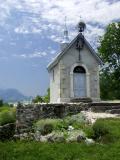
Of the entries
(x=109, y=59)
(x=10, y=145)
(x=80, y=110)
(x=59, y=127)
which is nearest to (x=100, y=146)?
(x=10, y=145)

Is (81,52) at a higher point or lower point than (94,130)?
higher

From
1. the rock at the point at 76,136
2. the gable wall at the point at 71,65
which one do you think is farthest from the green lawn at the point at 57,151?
the gable wall at the point at 71,65

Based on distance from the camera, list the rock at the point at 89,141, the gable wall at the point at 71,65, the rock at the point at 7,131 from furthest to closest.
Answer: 1. the gable wall at the point at 71,65
2. the rock at the point at 7,131
3. the rock at the point at 89,141

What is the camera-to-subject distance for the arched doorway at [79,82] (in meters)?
37.6

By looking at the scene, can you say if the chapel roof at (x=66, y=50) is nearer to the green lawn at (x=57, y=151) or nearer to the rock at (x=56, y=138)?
the rock at (x=56, y=138)

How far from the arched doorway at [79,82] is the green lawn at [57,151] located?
1962cm

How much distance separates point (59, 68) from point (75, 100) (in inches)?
119

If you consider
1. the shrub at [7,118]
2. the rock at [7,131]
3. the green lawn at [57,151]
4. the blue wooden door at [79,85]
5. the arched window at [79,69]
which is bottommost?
the green lawn at [57,151]

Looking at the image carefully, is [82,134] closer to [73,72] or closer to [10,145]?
[10,145]

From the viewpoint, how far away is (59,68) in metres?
37.4

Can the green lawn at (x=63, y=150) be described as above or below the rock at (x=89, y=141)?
below

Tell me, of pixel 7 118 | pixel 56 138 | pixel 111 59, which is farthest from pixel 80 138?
pixel 111 59

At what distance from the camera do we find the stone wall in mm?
32278

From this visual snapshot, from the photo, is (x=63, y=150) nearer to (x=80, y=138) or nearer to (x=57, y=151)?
(x=57, y=151)
